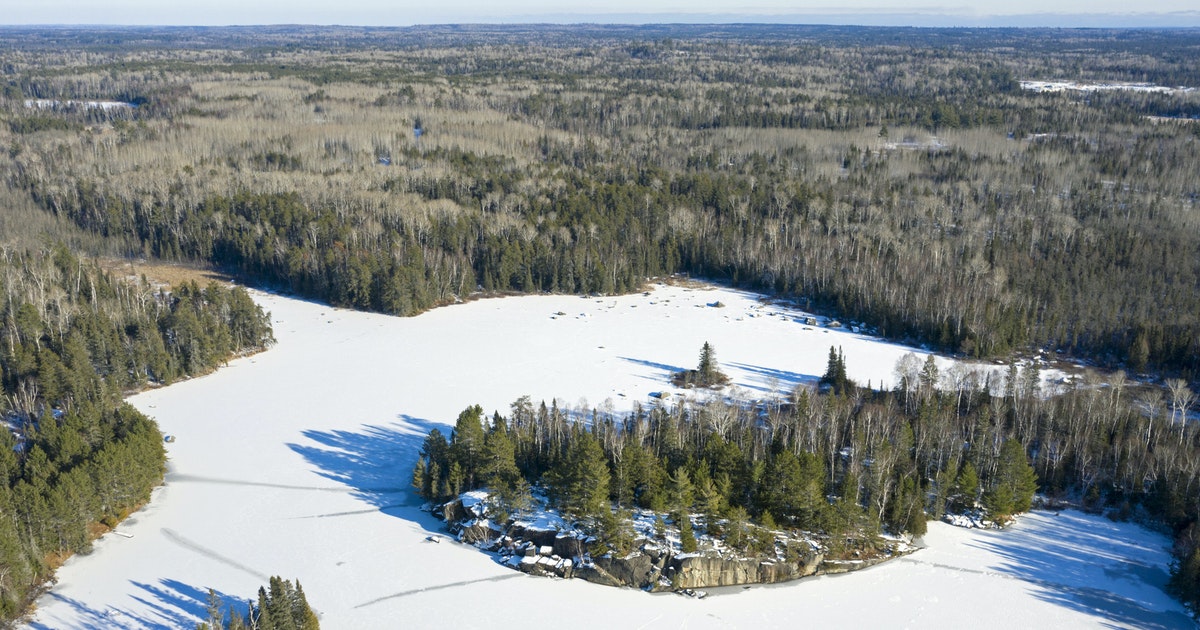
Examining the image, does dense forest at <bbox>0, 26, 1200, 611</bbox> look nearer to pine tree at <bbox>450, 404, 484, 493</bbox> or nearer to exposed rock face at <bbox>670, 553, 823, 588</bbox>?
pine tree at <bbox>450, 404, 484, 493</bbox>

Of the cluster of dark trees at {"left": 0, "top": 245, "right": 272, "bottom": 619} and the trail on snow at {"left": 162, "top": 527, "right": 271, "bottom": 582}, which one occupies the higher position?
the cluster of dark trees at {"left": 0, "top": 245, "right": 272, "bottom": 619}

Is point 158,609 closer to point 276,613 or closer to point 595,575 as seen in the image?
point 276,613

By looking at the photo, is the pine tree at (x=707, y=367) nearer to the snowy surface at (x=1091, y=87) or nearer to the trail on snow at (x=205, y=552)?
the trail on snow at (x=205, y=552)

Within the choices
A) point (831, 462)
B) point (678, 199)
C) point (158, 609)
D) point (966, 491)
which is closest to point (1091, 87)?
point (678, 199)

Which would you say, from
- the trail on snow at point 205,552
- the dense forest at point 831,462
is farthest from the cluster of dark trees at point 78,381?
the dense forest at point 831,462

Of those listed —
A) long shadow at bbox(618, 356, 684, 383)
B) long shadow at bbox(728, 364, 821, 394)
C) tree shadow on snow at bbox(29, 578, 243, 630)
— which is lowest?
tree shadow on snow at bbox(29, 578, 243, 630)

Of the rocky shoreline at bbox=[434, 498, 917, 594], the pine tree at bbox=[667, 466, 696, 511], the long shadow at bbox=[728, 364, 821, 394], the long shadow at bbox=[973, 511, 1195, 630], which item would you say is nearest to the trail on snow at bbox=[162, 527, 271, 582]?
the rocky shoreline at bbox=[434, 498, 917, 594]

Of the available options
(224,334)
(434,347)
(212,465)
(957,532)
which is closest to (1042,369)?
(957,532)
